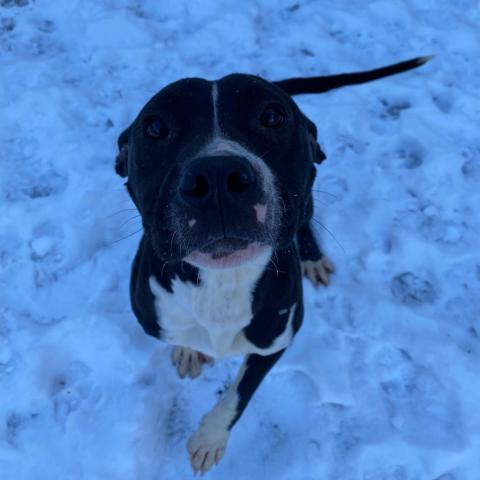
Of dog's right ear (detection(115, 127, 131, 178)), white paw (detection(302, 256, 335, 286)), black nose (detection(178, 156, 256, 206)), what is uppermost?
black nose (detection(178, 156, 256, 206))

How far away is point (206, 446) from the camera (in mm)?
2875

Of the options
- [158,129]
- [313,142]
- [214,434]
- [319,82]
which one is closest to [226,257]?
[158,129]

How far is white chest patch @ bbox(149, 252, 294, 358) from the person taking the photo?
7.47 feet

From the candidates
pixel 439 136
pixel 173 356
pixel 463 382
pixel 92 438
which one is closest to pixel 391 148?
pixel 439 136

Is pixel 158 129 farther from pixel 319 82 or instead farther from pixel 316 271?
pixel 316 271

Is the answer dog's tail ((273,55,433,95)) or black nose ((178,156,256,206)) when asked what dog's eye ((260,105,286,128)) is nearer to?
black nose ((178,156,256,206))

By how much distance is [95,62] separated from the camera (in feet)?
13.8

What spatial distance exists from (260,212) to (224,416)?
133cm

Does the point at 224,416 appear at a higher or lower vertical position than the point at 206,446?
higher

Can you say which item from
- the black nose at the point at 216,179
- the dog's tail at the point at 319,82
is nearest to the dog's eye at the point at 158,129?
the black nose at the point at 216,179

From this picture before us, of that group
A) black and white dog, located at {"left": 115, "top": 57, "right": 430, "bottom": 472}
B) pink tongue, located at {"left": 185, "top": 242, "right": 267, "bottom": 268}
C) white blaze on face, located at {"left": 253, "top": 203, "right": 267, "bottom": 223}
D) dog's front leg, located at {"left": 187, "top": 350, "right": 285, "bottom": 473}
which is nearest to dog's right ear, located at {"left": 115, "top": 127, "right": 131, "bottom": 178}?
black and white dog, located at {"left": 115, "top": 57, "right": 430, "bottom": 472}

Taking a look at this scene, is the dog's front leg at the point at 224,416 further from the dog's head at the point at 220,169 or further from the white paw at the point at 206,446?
the dog's head at the point at 220,169

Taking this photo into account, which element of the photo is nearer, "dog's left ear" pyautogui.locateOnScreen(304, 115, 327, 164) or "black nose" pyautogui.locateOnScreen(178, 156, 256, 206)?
"black nose" pyautogui.locateOnScreen(178, 156, 256, 206)

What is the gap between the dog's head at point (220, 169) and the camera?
1.79 meters
